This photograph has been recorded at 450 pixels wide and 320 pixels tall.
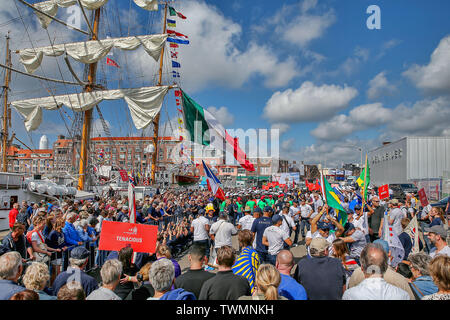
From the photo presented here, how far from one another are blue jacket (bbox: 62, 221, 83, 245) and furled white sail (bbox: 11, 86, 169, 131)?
19.3 metres

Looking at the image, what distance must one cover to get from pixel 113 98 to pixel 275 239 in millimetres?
24603

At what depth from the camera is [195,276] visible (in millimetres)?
3471

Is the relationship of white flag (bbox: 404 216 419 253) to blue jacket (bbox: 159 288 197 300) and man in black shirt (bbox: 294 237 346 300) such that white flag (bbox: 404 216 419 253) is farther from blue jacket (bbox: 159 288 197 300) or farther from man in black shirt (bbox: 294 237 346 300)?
blue jacket (bbox: 159 288 197 300)

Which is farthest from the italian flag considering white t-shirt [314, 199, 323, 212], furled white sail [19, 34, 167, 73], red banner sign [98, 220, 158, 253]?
furled white sail [19, 34, 167, 73]

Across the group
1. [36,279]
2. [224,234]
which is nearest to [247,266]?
[224,234]

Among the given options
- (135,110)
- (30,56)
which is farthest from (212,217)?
(30,56)

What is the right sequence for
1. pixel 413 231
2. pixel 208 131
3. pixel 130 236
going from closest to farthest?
pixel 130 236, pixel 413 231, pixel 208 131

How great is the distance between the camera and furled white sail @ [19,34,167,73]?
25.3 metres

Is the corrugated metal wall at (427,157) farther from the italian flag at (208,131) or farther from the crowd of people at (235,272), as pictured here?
the crowd of people at (235,272)

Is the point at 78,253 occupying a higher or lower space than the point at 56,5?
lower

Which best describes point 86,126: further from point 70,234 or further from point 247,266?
point 247,266

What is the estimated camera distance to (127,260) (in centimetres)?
411
